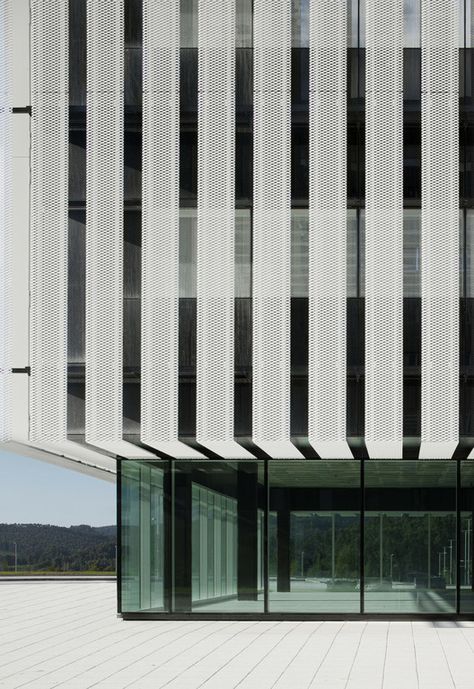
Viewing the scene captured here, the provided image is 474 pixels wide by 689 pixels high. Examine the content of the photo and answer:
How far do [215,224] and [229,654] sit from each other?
775cm

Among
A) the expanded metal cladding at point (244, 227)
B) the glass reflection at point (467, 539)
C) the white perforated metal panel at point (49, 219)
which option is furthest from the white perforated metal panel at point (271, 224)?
the glass reflection at point (467, 539)

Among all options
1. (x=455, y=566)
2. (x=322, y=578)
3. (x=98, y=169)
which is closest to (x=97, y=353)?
(x=98, y=169)

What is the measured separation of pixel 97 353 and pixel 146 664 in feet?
20.6

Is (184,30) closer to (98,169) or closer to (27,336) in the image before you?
(98,169)

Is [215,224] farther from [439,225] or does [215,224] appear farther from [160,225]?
[439,225]

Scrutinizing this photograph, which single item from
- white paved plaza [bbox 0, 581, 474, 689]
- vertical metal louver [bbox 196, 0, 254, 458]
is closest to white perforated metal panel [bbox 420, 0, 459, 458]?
vertical metal louver [bbox 196, 0, 254, 458]

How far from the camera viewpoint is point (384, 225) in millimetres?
23500

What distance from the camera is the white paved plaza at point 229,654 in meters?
18.4

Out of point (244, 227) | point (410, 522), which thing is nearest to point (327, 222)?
point (244, 227)

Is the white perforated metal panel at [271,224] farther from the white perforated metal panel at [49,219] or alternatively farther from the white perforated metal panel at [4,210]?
the white perforated metal panel at [4,210]

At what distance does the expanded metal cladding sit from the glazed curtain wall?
370 cm

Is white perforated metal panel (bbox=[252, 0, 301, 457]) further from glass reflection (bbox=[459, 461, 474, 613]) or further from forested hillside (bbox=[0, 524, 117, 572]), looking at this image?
forested hillside (bbox=[0, 524, 117, 572])

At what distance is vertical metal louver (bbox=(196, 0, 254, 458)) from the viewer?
77.0 ft

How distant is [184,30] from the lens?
24.4 m
